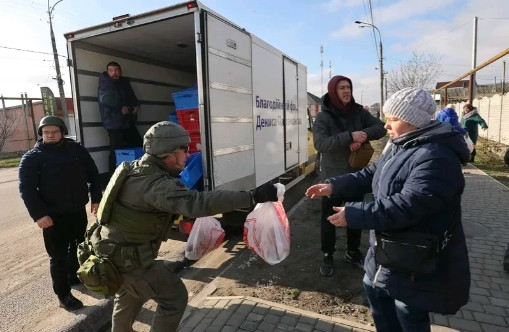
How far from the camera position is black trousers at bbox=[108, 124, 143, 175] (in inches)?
205

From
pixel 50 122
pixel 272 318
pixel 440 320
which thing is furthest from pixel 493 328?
pixel 50 122

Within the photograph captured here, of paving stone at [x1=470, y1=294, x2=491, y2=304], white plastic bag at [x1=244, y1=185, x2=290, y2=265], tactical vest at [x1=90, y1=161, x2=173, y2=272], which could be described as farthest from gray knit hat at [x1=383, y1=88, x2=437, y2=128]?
paving stone at [x1=470, y1=294, x2=491, y2=304]

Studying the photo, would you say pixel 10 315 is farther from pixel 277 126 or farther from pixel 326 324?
pixel 277 126

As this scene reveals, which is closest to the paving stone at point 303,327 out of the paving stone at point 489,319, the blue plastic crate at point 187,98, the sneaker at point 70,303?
the paving stone at point 489,319

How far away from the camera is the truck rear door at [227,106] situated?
3.73 m

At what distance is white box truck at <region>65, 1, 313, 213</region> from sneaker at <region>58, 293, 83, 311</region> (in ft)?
5.45

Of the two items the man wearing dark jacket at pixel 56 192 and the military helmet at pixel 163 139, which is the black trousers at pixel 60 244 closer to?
the man wearing dark jacket at pixel 56 192

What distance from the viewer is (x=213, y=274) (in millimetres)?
4098

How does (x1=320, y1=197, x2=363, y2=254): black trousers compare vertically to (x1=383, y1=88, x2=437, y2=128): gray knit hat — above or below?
below

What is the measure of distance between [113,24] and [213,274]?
10.6ft

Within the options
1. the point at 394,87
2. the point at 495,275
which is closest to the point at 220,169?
the point at 495,275

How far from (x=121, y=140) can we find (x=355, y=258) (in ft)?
12.3

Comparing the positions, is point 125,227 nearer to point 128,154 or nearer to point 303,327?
point 303,327

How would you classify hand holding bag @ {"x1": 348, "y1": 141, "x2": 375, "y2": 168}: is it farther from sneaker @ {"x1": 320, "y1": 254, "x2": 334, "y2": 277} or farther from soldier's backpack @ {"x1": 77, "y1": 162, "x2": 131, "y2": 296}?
soldier's backpack @ {"x1": 77, "y1": 162, "x2": 131, "y2": 296}
